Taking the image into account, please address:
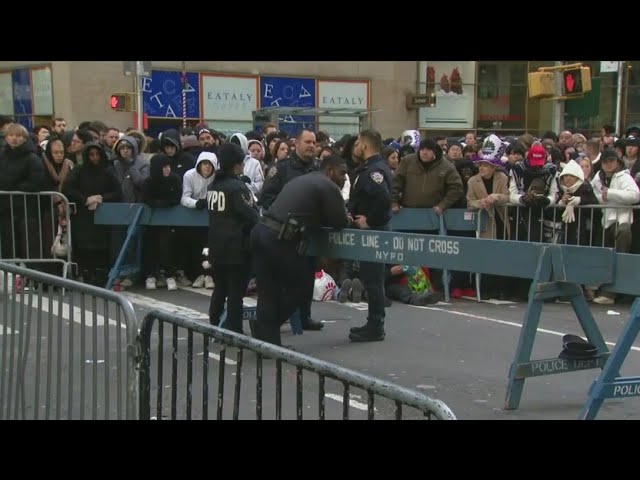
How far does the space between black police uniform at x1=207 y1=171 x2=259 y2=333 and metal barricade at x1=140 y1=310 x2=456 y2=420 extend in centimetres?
257

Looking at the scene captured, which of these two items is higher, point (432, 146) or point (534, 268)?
point (432, 146)

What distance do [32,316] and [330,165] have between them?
145 inches

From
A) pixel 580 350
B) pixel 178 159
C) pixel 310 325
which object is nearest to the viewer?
pixel 580 350

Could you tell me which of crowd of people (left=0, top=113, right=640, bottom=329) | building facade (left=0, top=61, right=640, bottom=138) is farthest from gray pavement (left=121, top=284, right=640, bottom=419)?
building facade (left=0, top=61, right=640, bottom=138)

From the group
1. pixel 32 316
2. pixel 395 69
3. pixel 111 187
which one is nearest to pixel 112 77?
pixel 395 69

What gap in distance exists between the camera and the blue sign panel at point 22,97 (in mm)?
27047

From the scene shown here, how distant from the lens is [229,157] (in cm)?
749

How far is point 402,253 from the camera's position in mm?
6531

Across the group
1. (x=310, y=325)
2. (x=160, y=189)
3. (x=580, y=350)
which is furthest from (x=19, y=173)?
(x=580, y=350)

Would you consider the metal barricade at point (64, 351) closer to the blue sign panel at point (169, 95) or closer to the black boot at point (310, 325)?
the black boot at point (310, 325)

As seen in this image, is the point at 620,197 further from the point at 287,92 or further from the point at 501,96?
the point at 501,96

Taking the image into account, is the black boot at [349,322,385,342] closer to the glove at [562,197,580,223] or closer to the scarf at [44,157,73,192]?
the glove at [562,197,580,223]

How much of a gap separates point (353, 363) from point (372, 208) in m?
1.43

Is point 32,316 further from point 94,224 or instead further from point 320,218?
point 94,224
